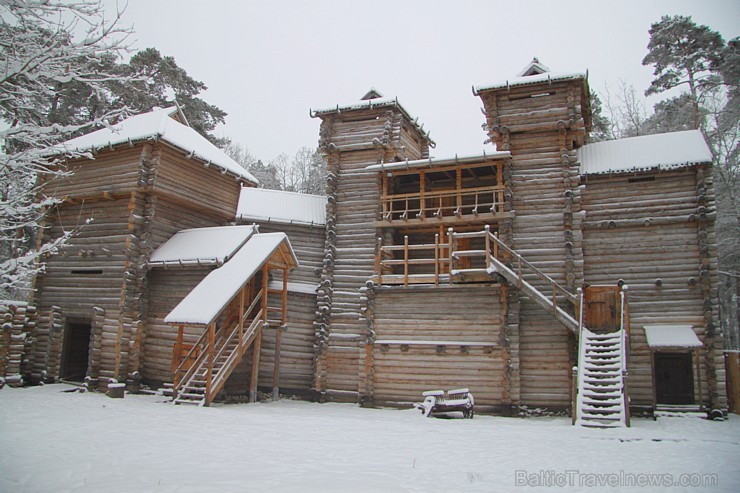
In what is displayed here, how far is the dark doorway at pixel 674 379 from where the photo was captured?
20.6 m

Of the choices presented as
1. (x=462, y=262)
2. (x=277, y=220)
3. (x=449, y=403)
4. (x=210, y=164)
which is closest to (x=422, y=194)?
(x=462, y=262)

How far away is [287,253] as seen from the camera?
19.4 m

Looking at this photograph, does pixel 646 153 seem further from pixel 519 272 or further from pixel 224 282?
pixel 224 282

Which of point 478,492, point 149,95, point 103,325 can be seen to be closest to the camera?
point 478,492

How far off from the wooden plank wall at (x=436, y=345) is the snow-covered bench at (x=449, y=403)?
1.95 meters

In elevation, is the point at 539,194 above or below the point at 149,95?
below

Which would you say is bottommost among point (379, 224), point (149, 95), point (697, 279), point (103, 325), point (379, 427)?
point (379, 427)

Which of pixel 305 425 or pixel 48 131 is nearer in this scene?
pixel 48 131

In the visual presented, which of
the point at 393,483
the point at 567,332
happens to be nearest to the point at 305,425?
the point at 393,483

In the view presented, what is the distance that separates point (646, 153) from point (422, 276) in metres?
10.1

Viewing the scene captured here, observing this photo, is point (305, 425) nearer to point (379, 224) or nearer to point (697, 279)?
point (379, 224)

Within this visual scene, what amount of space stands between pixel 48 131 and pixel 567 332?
16.9 m

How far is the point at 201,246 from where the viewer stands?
19938 millimetres

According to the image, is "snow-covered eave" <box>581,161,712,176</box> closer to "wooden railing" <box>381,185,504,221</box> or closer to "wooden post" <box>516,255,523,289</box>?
"wooden railing" <box>381,185,504,221</box>
